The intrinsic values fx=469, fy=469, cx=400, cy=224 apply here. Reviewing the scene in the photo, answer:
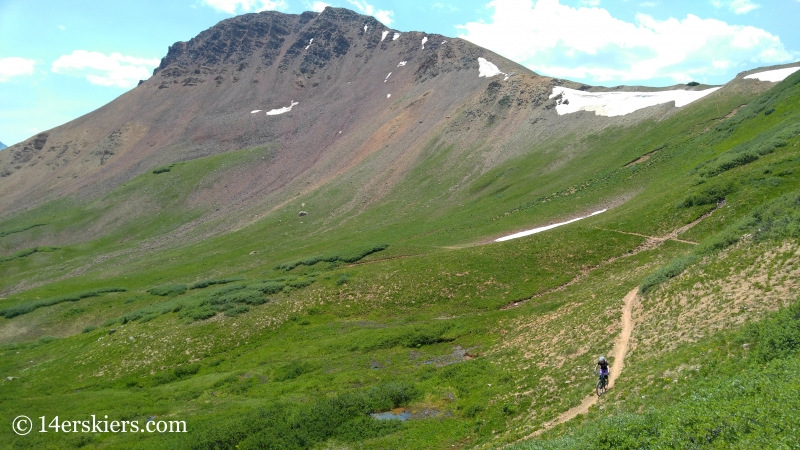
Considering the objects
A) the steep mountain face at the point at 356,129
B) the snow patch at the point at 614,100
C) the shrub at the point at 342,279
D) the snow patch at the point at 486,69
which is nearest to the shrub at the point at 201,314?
the shrub at the point at 342,279

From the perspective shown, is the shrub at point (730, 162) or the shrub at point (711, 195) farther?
the shrub at point (730, 162)

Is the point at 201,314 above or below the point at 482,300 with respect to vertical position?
above

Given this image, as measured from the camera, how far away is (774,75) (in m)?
80.8

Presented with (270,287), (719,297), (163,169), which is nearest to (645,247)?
(719,297)

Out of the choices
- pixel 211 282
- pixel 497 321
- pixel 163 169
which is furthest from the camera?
pixel 163 169

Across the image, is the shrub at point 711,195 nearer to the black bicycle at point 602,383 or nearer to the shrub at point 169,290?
the black bicycle at point 602,383

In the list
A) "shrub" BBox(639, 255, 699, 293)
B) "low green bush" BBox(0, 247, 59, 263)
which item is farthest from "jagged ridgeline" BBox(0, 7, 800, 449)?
"low green bush" BBox(0, 247, 59, 263)

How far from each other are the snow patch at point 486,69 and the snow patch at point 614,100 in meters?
31.5

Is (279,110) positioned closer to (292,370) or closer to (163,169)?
(163,169)

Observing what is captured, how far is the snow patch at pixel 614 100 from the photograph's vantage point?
94562 mm

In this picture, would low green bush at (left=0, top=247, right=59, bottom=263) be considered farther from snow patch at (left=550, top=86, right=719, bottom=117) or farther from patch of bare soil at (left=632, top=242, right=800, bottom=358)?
patch of bare soil at (left=632, top=242, right=800, bottom=358)

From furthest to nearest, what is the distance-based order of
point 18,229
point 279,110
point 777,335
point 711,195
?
point 279,110 < point 18,229 < point 711,195 < point 777,335

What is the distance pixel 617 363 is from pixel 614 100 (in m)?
96.9

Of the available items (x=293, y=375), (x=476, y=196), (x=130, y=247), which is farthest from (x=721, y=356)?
(x=130, y=247)
